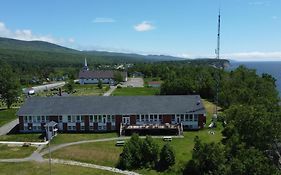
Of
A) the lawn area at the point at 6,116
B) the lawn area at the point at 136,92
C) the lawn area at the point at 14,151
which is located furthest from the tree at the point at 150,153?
the lawn area at the point at 136,92

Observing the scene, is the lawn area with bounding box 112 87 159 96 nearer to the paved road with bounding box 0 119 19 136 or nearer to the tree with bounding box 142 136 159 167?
the paved road with bounding box 0 119 19 136

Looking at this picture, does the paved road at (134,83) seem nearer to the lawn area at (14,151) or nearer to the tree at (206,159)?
the lawn area at (14,151)

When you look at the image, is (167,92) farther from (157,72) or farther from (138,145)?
(157,72)

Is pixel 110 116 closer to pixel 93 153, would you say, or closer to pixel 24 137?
pixel 93 153

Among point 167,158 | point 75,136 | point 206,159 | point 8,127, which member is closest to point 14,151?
point 75,136

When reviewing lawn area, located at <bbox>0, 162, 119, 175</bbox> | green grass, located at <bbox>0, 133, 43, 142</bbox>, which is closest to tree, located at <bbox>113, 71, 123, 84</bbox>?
green grass, located at <bbox>0, 133, 43, 142</bbox>

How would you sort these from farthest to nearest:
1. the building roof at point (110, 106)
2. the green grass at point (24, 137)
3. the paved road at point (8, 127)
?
the paved road at point (8, 127) < the building roof at point (110, 106) < the green grass at point (24, 137)
